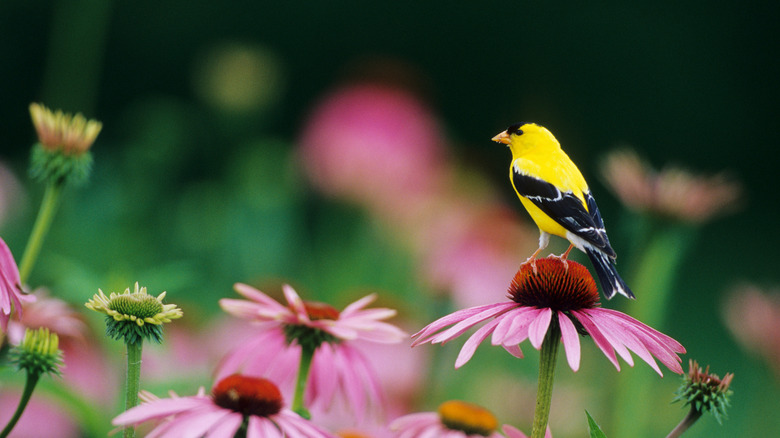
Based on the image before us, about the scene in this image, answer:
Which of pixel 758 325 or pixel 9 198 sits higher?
pixel 9 198

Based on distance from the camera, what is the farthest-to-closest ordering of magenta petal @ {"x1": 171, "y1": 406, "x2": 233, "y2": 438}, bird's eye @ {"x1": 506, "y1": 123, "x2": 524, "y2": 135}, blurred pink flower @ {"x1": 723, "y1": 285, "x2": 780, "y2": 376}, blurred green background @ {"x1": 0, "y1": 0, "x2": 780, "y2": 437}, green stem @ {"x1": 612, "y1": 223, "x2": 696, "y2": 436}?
blurred green background @ {"x1": 0, "y1": 0, "x2": 780, "y2": 437} < blurred pink flower @ {"x1": 723, "y1": 285, "x2": 780, "y2": 376} < green stem @ {"x1": 612, "y1": 223, "x2": 696, "y2": 436} < bird's eye @ {"x1": 506, "y1": 123, "x2": 524, "y2": 135} < magenta petal @ {"x1": 171, "y1": 406, "x2": 233, "y2": 438}

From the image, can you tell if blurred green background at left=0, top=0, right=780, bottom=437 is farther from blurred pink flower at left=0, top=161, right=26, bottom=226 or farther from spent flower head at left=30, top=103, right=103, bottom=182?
spent flower head at left=30, top=103, right=103, bottom=182

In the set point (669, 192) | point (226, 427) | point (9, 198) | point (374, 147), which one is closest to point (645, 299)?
point (669, 192)

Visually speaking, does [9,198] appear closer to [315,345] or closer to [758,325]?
[315,345]

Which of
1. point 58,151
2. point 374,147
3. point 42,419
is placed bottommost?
point 42,419

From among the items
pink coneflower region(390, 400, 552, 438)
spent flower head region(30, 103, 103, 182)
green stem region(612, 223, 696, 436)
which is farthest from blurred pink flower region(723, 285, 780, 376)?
spent flower head region(30, 103, 103, 182)

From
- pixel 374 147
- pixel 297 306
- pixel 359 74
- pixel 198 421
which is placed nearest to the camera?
pixel 198 421
